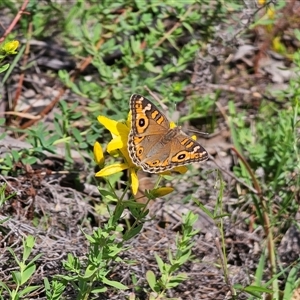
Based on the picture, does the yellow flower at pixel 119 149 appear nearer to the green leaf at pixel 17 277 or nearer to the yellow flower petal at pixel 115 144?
the yellow flower petal at pixel 115 144

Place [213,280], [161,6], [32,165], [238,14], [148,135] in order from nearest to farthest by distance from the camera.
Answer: [148,135]
[213,280]
[32,165]
[161,6]
[238,14]

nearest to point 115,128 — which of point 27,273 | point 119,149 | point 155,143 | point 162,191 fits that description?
point 119,149

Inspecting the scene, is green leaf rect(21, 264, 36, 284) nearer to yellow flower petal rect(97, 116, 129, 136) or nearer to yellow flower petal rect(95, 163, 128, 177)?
yellow flower petal rect(95, 163, 128, 177)

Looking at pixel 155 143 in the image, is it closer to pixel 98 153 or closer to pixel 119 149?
pixel 119 149

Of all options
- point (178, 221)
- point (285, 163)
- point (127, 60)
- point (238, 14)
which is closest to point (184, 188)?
point (178, 221)

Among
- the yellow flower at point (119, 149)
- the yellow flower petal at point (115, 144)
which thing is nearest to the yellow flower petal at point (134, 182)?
the yellow flower at point (119, 149)

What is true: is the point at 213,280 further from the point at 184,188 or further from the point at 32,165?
the point at 32,165

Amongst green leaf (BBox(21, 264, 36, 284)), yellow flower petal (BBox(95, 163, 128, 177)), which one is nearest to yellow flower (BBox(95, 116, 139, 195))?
yellow flower petal (BBox(95, 163, 128, 177))
